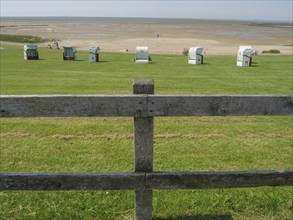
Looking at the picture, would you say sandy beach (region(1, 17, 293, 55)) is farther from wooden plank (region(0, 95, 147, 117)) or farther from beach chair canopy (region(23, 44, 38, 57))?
wooden plank (region(0, 95, 147, 117))

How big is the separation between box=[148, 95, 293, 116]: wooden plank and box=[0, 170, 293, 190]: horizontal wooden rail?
2.14 feet

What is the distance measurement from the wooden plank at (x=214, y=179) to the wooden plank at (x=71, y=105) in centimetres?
73

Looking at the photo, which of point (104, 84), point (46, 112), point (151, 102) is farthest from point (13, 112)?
point (104, 84)

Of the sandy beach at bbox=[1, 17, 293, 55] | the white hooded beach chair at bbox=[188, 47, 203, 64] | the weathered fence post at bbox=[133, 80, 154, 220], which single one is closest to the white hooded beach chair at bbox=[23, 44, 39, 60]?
the white hooded beach chair at bbox=[188, 47, 203, 64]

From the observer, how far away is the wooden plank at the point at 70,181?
130 inches

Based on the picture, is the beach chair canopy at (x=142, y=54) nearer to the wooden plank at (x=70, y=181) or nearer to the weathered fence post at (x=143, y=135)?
the weathered fence post at (x=143, y=135)

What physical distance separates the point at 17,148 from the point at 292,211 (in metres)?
4.99

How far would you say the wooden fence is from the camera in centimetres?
316

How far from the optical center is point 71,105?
10.4 feet

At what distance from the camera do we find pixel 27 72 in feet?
65.2

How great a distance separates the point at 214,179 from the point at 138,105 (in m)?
1.13

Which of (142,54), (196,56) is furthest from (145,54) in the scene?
(196,56)

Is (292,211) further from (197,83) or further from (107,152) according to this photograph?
(197,83)

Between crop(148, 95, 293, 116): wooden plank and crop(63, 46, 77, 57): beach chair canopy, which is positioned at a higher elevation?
crop(148, 95, 293, 116): wooden plank
